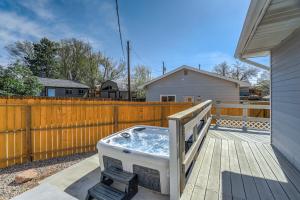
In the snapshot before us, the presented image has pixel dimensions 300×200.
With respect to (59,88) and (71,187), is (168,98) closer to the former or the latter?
(71,187)

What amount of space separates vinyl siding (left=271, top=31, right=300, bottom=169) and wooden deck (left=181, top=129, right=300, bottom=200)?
0.98 ft

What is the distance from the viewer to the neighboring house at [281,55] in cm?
203

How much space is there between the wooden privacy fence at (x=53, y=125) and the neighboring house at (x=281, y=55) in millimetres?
3979

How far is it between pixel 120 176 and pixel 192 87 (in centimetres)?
955

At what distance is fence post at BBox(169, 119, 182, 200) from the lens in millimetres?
1865

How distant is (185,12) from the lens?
7320 mm

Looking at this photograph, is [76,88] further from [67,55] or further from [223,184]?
[223,184]

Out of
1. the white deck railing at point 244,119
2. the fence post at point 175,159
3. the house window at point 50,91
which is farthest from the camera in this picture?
the house window at point 50,91

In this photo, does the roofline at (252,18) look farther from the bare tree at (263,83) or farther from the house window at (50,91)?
the bare tree at (263,83)

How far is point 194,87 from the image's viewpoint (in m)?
11.1

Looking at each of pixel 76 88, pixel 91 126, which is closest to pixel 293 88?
pixel 91 126

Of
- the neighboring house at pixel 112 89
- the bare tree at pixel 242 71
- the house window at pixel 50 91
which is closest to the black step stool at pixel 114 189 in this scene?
the house window at pixel 50 91

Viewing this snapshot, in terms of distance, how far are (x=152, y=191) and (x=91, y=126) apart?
117 inches

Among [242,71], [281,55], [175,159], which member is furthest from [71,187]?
[242,71]
